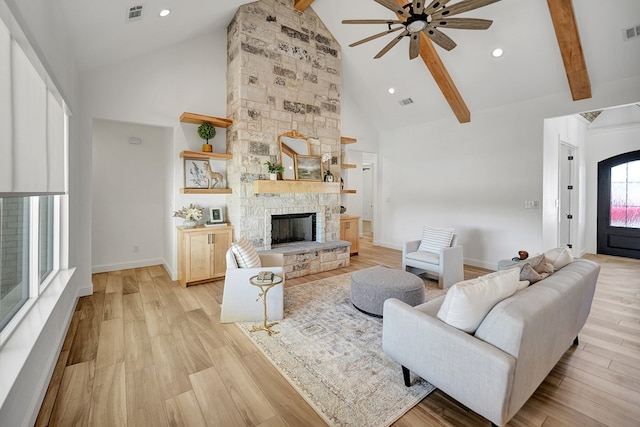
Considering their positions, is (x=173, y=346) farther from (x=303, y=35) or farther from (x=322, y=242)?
(x=303, y=35)

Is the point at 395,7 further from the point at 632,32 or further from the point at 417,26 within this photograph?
the point at 632,32

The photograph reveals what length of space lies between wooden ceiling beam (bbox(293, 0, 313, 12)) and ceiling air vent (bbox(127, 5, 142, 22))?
8.77ft

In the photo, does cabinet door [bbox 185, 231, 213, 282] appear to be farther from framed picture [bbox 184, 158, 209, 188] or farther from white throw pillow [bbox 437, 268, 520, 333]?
white throw pillow [bbox 437, 268, 520, 333]

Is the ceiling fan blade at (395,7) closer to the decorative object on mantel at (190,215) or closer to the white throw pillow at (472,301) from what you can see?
the white throw pillow at (472,301)

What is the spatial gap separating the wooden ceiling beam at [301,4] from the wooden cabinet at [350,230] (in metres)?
3.87

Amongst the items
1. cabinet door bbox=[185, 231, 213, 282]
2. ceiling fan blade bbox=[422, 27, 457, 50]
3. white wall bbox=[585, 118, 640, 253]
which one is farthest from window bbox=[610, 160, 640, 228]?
cabinet door bbox=[185, 231, 213, 282]

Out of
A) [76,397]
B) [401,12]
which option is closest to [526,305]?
[401,12]

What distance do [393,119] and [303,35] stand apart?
274 cm

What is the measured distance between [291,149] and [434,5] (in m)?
2.91

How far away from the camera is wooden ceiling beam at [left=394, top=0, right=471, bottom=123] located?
458 centimetres

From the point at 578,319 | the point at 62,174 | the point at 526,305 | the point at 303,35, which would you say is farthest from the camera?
the point at 303,35

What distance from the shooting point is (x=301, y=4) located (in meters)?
4.75

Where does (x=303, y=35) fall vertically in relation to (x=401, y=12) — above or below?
above

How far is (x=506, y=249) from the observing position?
202 inches
